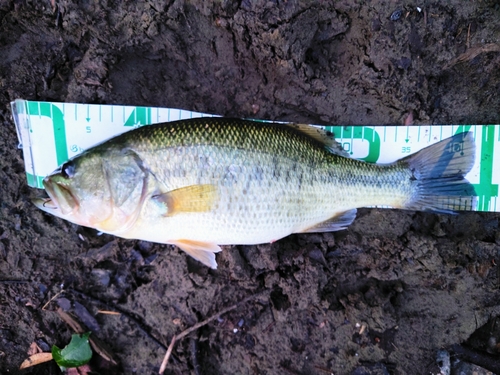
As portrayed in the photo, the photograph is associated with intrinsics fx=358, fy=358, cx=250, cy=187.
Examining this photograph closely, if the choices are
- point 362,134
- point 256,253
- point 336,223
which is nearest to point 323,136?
point 362,134

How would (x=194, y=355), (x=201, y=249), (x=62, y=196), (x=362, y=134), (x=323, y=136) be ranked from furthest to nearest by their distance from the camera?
(x=362, y=134) → (x=194, y=355) → (x=323, y=136) → (x=201, y=249) → (x=62, y=196)

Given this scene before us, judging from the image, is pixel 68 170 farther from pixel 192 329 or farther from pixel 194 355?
pixel 194 355

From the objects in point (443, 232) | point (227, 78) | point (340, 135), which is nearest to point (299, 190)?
point (340, 135)

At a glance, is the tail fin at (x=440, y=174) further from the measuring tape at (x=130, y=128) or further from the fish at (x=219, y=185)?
the measuring tape at (x=130, y=128)

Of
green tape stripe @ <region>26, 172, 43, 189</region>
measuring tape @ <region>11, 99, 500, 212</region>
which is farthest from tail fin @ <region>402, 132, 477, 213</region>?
green tape stripe @ <region>26, 172, 43, 189</region>

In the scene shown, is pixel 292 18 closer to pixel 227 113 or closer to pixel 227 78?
pixel 227 78

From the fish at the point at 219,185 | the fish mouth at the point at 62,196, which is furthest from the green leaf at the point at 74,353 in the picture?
the fish mouth at the point at 62,196

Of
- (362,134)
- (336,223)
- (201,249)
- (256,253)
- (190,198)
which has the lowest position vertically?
(256,253)
